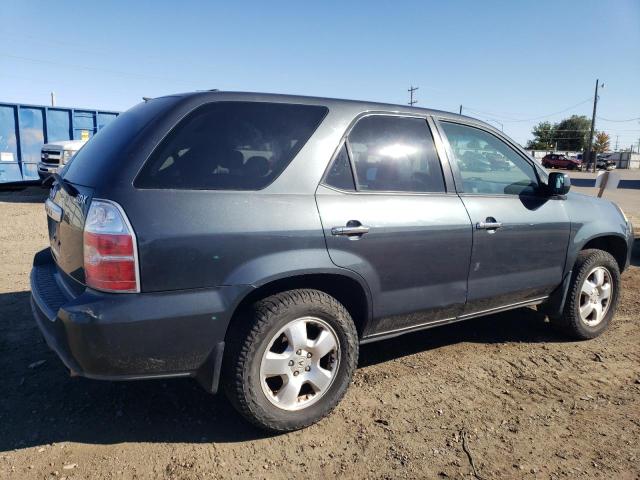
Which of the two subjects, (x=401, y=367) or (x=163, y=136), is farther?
(x=401, y=367)

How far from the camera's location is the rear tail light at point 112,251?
2.33 metres

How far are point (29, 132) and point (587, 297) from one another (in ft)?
48.9

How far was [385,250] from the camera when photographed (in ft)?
9.93

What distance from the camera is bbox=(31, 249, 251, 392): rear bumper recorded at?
2.33 metres

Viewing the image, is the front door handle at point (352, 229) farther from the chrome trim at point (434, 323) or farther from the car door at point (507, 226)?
the car door at point (507, 226)

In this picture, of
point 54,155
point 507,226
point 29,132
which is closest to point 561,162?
point 29,132

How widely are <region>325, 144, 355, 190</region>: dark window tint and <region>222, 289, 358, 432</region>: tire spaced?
64 centimetres

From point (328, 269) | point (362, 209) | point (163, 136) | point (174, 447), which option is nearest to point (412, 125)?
point (362, 209)

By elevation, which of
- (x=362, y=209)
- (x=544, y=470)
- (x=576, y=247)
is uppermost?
(x=362, y=209)

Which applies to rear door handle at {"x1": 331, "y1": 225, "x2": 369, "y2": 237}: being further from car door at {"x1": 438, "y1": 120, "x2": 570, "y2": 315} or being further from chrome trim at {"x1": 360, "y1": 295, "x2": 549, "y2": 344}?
car door at {"x1": 438, "y1": 120, "x2": 570, "y2": 315}

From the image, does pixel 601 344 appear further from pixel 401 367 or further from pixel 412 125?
pixel 412 125

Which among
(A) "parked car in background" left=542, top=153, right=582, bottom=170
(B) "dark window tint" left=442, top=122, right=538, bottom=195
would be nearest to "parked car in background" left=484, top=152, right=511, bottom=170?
(B) "dark window tint" left=442, top=122, right=538, bottom=195

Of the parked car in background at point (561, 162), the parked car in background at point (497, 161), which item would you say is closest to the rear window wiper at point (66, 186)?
the parked car in background at point (497, 161)

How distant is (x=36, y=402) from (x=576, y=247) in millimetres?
4035
